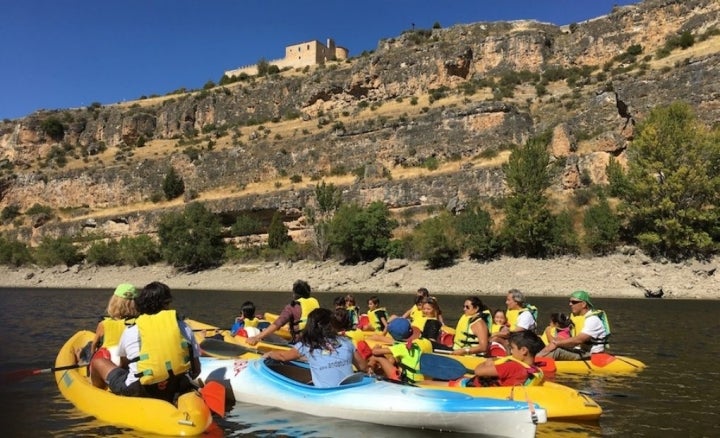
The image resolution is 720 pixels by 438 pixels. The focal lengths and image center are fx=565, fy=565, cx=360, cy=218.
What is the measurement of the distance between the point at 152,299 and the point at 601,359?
317 inches

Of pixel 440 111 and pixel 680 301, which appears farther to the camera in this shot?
pixel 440 111

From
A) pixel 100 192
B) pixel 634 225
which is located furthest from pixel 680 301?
pixel 100 192

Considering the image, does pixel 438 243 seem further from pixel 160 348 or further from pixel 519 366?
pixel 160 348

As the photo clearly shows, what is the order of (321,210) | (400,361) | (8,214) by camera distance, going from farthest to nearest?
(8,214)
(321,210)
(400,361)

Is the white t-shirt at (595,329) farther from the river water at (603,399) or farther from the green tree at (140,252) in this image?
the green tree at (140,252)

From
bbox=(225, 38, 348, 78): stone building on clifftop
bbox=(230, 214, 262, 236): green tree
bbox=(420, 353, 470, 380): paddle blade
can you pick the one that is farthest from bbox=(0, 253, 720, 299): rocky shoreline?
bbox=(225, 38, 348, 78): stone building on clifftop

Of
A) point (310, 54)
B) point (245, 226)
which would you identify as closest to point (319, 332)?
point (245, 226)

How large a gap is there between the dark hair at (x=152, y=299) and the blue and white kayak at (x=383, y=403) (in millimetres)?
2251

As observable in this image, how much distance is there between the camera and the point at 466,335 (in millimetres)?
10312

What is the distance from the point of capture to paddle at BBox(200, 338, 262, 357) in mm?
10695

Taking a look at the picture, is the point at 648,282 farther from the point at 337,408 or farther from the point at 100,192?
the point at 100,192

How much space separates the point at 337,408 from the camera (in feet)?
23.1

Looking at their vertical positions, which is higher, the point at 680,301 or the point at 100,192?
the point at 100,192

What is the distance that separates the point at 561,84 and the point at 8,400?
5534 cm
